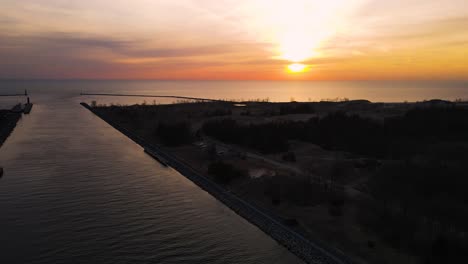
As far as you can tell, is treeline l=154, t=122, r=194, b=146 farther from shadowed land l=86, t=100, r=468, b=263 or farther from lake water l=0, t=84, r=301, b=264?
lake water l=0, t=84, r=301, b=264

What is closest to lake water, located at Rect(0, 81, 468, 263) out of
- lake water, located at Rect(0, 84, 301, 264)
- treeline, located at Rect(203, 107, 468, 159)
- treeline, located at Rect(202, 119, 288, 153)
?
lake water, located at Rect(0, 84, 301, 264)

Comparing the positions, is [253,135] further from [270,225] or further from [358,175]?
[270,225]

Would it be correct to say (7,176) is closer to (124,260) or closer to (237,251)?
(124,260)

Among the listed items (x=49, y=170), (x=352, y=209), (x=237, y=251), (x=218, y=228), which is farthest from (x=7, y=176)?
(x=352, y=209)

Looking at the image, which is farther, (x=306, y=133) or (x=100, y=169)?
(x=306, y=133)

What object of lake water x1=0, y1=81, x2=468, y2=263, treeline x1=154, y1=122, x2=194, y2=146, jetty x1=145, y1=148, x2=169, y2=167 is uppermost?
treeline x1=154, y1=122, x2=194, y2=146

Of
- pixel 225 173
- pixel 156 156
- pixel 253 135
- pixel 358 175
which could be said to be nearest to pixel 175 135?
pixel 156 156
